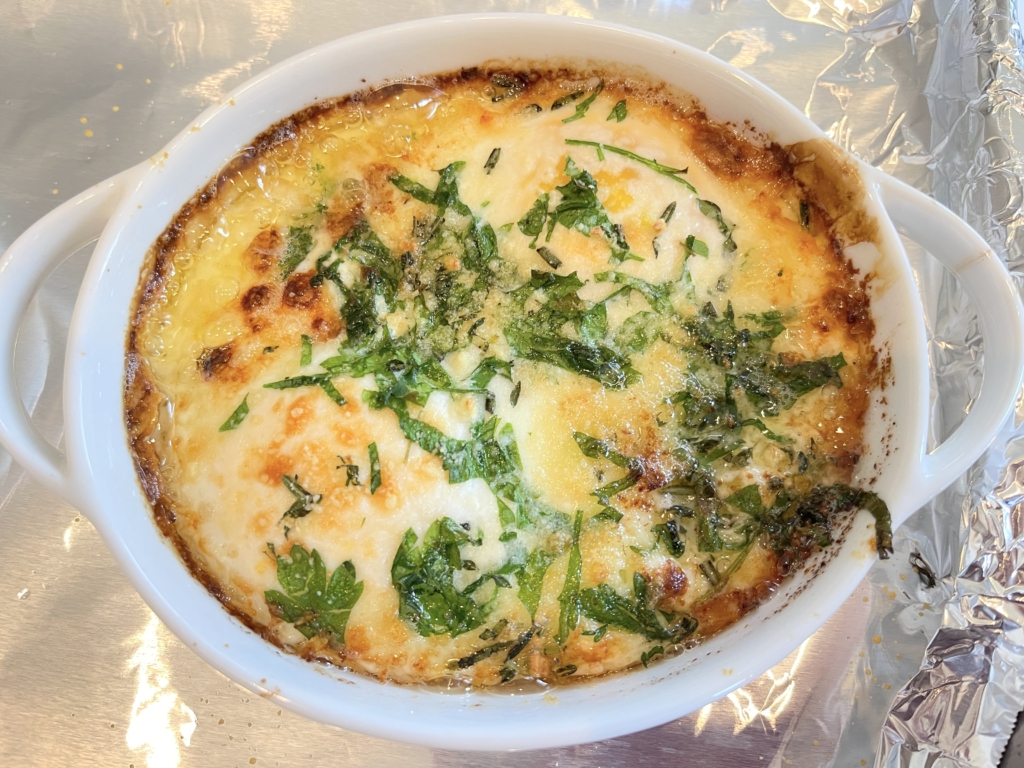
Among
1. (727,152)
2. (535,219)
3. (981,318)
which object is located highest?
(727,152)

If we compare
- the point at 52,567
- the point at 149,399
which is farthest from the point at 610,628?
the point at 52,567

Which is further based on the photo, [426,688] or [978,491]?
A: [978,491]

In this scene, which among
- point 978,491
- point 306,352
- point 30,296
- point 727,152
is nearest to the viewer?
point 30,296

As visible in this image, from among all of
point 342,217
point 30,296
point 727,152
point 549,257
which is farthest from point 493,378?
point 30,296

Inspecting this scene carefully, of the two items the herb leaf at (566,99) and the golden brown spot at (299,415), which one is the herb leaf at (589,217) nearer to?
the herb leaf at (566,99)

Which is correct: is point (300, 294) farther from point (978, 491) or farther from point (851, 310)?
point (978, 491)

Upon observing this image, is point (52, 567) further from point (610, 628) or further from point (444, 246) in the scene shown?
point (610, 628)

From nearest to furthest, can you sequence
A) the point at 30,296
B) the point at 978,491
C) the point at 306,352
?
the point at 30,296
the point at 306,352
the point at 978,491

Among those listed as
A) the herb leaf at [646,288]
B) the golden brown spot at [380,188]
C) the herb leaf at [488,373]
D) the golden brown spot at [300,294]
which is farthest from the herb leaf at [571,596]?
the golden brown spot at [380,188]
